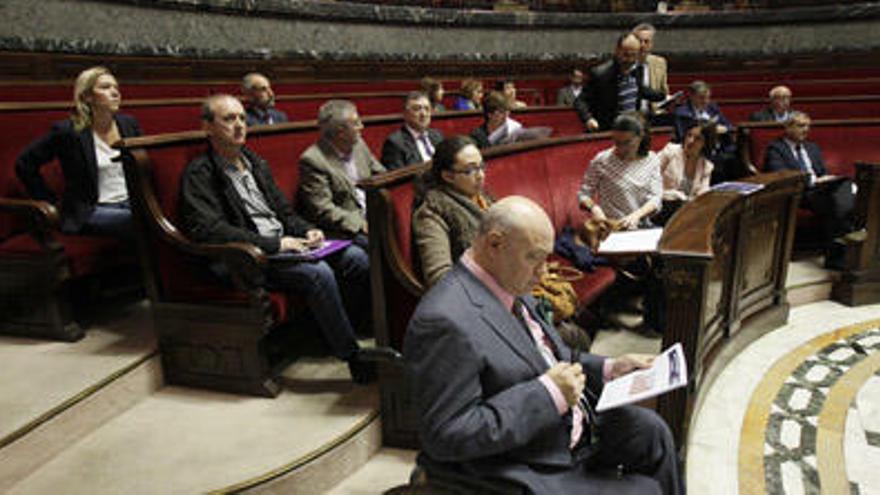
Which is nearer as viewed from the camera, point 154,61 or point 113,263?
point 113,263

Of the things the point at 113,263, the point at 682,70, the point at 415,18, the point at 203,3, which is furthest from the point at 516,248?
the point at 682,70

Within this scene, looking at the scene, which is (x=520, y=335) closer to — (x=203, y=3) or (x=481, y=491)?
(x=481, y=491)

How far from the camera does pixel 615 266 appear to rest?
2.55m

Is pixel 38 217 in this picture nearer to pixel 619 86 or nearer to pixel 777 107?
pixel 619 86

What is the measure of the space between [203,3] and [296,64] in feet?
2.55

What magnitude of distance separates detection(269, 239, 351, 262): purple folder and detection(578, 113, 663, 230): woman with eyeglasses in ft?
3.78

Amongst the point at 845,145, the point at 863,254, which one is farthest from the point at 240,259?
the point at 845,145

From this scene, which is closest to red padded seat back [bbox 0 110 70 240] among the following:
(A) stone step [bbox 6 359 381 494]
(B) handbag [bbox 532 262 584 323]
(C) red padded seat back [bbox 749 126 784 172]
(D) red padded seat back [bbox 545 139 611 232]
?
Answer: (A) stone step [bbox 6 359 381 494]

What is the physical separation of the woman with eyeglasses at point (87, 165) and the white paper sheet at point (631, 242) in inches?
67.4

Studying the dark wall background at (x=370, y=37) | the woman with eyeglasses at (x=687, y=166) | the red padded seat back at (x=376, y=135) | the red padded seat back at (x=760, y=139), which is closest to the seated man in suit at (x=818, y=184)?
the red padded seat back at (x=760, y=139)

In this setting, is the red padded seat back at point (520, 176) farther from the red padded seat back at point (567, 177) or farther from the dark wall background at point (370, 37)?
the dark wall background at point (370, 37)

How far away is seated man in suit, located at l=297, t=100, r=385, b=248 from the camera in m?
2.29

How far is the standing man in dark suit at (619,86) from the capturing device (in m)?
3.49

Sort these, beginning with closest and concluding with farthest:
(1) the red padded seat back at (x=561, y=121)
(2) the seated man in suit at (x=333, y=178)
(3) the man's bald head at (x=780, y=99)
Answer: (2) the seated man in suit at (x=333, y=178) → (1) the red padded seat back at (x=561, y=121) → (3) the man's bald head at (x=780, y=99)
